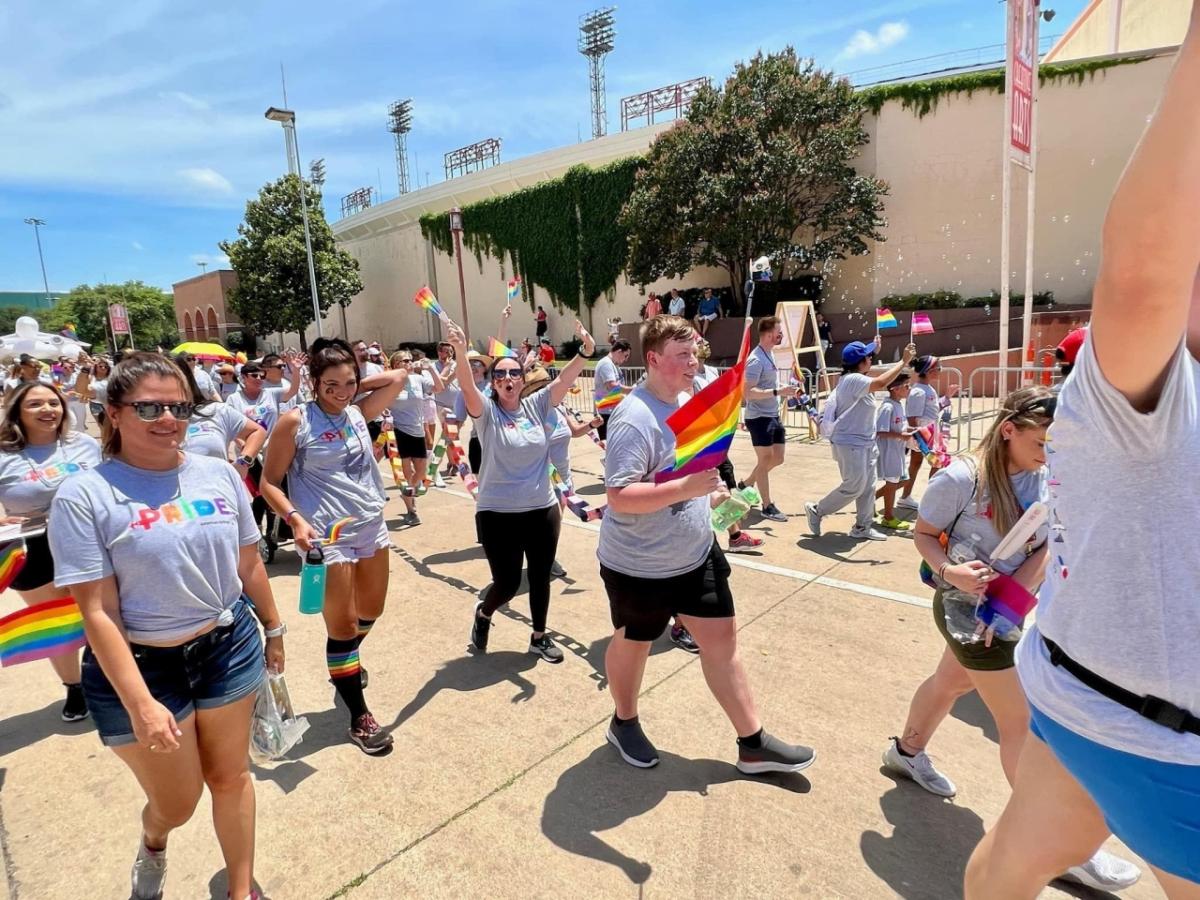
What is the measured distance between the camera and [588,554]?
6.24 m

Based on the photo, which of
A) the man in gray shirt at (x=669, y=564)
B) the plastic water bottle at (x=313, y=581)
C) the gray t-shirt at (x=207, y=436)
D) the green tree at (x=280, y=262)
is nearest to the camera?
the man in gray shirt at (x=669, y=564)

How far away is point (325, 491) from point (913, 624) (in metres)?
3.65

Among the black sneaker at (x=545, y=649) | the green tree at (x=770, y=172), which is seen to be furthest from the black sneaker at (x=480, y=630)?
the green tree at (x=770, y=172)

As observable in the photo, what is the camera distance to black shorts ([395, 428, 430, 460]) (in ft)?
26.1

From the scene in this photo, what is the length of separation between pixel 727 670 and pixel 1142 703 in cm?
179

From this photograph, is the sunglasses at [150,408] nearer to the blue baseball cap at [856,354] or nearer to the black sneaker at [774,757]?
the black sneaker at [774,757]

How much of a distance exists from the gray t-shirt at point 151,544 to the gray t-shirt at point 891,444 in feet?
18.8

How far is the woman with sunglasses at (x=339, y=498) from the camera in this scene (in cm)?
338

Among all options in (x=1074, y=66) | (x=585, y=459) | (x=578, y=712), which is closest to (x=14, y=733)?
(x=578, y=712)

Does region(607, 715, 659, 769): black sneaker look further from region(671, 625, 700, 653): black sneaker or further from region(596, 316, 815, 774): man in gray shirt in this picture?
region(671, 625, 700, 653): black sneaker

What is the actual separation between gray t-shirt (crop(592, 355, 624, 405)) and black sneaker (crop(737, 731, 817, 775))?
16.8ft

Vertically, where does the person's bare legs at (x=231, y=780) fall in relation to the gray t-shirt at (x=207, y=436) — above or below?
below

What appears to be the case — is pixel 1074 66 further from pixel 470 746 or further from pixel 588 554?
pixel 470 746

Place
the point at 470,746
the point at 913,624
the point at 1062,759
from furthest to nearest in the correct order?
the point at 913,624 < the point at 470,746 < the point at 1062,759
